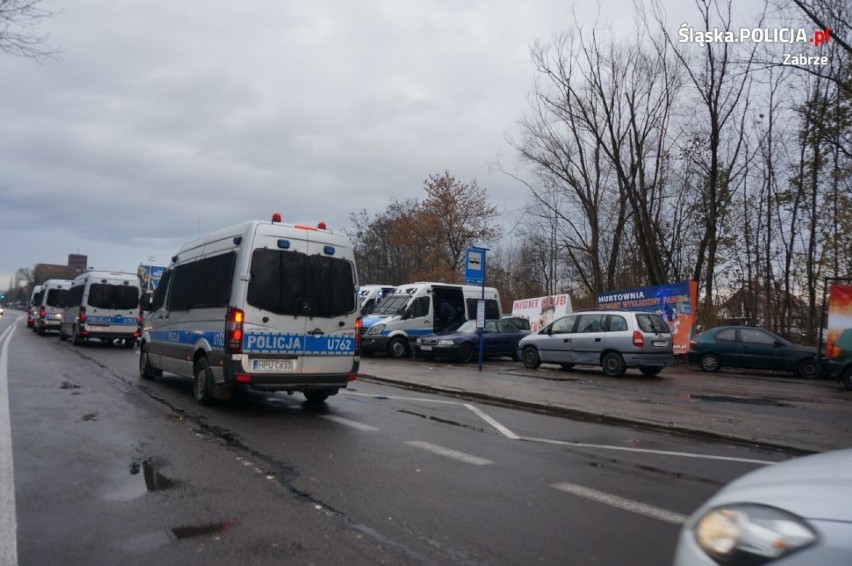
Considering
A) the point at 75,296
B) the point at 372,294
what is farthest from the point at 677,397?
the point at 75,296

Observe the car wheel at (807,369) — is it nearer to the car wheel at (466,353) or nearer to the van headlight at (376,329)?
the car wheel at (466,353)

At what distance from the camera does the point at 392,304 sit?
24.1m

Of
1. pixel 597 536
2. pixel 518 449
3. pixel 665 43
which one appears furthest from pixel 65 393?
pixel 665 43

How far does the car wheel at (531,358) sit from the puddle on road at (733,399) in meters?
6.17

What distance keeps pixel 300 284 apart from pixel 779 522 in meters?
8.04

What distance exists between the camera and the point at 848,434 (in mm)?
9312

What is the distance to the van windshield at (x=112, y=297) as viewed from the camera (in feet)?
76.7

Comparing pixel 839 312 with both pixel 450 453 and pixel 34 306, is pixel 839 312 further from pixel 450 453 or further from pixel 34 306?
pixel 34 306

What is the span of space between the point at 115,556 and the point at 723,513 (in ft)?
11.4

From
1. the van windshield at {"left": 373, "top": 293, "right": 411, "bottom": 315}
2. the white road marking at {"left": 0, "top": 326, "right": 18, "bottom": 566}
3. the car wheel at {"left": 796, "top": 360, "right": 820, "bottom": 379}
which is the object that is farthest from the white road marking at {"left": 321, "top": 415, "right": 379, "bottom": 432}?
the car wheel at {"left": 796, "top": 360, "right": 820, "bottom": 379}

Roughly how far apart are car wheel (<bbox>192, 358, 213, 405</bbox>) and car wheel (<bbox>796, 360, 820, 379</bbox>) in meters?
17.5

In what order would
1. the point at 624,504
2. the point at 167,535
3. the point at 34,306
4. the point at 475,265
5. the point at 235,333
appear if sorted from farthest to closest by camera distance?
the point at 34,306 → the point at 475,265 → the point at 235,333 → the point at 624,504 → the point at 167,535

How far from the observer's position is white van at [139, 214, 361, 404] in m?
9.23

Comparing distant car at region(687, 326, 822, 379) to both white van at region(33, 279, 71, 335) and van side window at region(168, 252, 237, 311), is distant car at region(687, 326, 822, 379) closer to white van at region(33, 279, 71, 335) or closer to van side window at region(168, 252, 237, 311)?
van side window at region(168, 252, 237, 311)
